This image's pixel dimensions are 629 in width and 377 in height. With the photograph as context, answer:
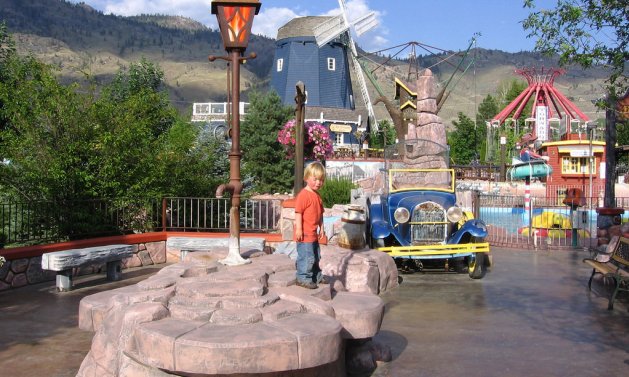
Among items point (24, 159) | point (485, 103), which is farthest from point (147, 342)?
point (485, 103)

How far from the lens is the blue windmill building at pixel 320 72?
50438mm

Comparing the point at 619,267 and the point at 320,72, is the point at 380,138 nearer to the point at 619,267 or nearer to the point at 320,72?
the point at 320,72

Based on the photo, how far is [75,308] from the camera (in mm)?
8266

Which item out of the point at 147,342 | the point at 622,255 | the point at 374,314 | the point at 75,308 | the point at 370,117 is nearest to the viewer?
the point at 147,342

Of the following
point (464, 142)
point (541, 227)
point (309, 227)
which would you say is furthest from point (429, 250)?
point (464, 142)

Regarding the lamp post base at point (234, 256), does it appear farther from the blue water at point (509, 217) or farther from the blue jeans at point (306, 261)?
the blue water at point (509, 217)

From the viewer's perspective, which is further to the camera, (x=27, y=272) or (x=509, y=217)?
(x=509, y=217)

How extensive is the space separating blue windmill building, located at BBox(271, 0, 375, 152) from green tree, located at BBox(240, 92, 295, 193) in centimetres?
1942

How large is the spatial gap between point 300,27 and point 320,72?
4.76 metres

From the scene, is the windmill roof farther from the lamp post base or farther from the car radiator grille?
the lamp post base

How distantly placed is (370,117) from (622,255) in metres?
51.2

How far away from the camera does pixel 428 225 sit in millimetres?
11219

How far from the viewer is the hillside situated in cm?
12161

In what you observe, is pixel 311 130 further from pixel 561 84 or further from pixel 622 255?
pixel 561 84
